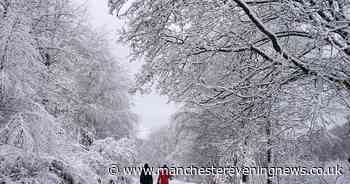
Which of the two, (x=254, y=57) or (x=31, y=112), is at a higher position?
(x=254, y=57)

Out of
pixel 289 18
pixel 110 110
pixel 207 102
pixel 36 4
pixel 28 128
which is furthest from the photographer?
pixel 110 110

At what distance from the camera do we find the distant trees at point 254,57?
491 cm

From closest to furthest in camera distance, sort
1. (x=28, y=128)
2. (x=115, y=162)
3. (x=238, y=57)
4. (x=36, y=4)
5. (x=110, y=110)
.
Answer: (x=238, y=57) → (x=28, y=128) → (x=36, y=4) → (x=115, y=162) → (x=110, y=110)

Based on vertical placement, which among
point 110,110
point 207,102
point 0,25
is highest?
point 110,110

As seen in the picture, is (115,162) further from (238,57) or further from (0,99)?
(238,57)

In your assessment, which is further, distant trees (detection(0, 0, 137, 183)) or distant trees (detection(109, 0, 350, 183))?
distant trees (detection(0, 0, 137, 183))

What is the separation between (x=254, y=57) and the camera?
7.07 m

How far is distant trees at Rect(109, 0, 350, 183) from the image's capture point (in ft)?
16.1

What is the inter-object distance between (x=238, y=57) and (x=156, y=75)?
5.33 feet

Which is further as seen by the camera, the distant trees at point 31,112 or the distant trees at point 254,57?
the distant trees at point 31,112

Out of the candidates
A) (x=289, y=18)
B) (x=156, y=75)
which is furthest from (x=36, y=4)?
(x=289, y=18)

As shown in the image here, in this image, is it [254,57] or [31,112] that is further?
[31,112]

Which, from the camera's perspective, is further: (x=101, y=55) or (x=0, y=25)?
(x=101, y=55)

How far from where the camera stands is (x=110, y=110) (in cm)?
2444
